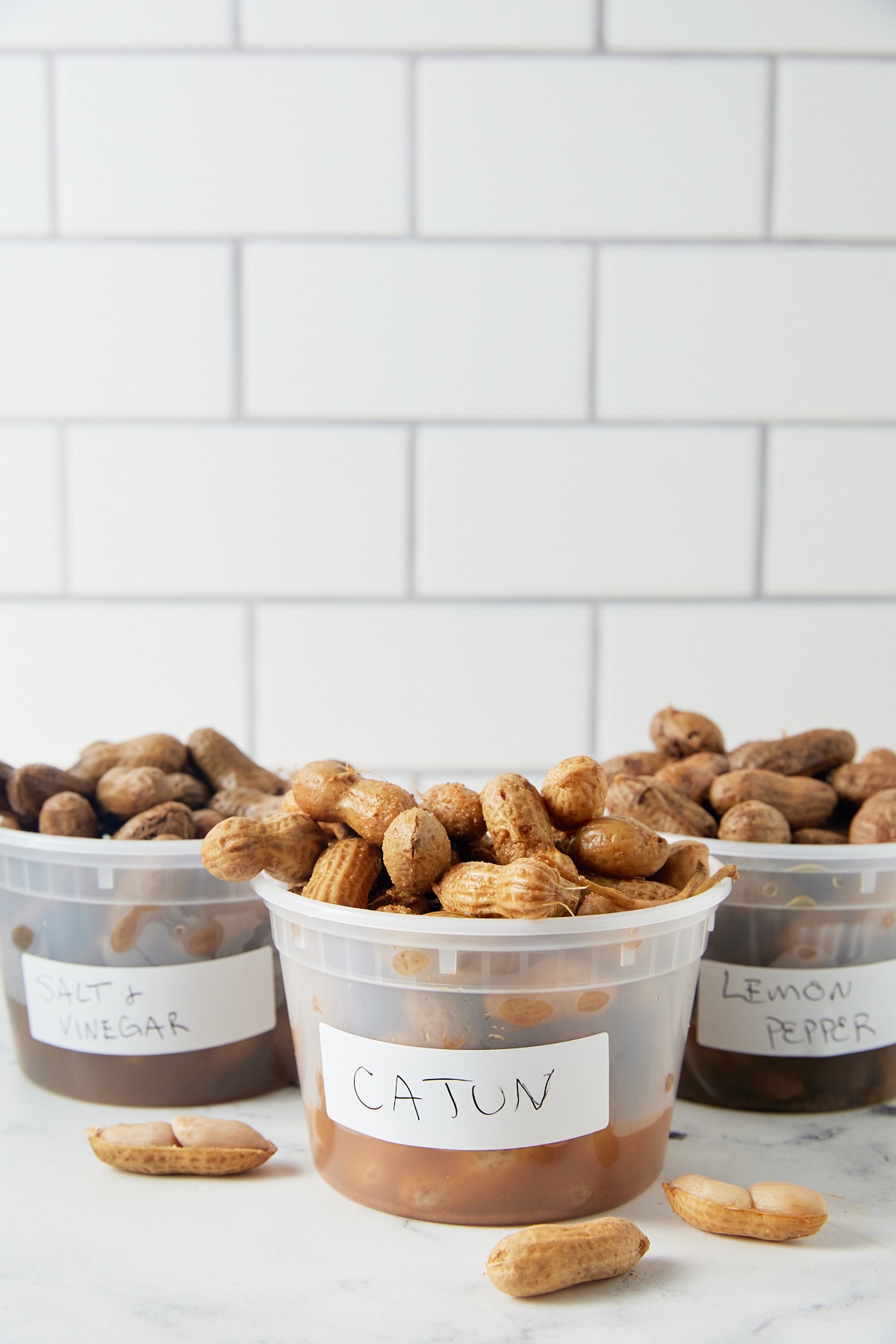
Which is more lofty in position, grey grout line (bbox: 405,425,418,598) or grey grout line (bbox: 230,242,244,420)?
grey grout line (bbox: 230,242,244,420)

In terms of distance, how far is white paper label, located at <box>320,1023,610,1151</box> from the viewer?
A: 557 mm

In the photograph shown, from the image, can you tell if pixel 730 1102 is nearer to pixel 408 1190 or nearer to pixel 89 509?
pixel 408 1190

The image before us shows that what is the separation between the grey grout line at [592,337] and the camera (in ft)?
3.95

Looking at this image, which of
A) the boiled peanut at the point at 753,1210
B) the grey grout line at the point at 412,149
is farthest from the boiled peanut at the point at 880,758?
the grey grout line at the point at 412,149

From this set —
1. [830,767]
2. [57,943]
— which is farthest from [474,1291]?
[830,767]

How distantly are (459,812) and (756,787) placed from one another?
236 millimetres

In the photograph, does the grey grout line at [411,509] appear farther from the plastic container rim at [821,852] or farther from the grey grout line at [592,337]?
the plastic container rim at [821,852]

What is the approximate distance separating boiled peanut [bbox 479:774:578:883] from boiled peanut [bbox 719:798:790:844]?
0.17 metres

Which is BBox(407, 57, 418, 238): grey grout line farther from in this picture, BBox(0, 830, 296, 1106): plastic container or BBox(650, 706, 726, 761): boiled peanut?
BBox(0, 830, 296, 1106): plastic container

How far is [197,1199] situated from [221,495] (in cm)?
81

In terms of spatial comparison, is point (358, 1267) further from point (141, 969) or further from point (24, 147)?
point (24, 147)

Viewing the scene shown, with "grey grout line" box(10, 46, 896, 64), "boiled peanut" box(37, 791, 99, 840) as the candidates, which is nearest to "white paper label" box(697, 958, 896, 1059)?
"boiled peanut" box(37, 791, 99, 840)

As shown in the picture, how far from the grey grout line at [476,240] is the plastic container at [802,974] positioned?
77cm

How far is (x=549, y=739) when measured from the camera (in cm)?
127
